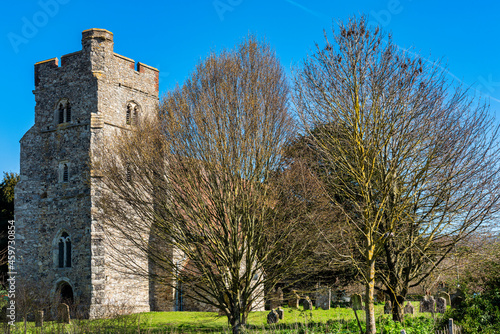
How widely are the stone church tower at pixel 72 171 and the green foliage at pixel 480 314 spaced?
15.2 meters

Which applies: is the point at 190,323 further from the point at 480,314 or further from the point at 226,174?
the point at 480,314

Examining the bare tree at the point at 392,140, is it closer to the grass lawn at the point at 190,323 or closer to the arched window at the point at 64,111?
the grass lawn at the point at 190,323

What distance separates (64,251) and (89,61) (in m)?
9.70

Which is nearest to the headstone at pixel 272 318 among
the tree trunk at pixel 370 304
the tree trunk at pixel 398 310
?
the tree trunk at pixel 398 310

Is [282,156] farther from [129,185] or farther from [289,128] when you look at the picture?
[129,185]

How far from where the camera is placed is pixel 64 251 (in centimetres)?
2275

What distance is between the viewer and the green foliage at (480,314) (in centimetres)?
990

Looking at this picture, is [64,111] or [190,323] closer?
[190,323]

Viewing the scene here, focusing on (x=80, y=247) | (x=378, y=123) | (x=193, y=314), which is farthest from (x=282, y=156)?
(x=80, y=247)

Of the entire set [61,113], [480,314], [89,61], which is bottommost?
[480,314]

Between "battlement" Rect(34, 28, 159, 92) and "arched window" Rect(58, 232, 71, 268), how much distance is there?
837cm

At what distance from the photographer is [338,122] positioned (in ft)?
33.8

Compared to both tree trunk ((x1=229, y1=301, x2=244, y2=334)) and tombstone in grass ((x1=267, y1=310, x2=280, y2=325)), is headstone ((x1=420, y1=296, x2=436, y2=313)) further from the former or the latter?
tree trunk ((x1=229, y1=301, x2=244, y2=334))

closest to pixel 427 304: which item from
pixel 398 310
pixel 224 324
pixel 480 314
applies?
pixel 398 310
